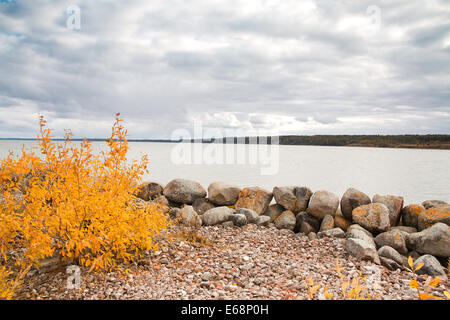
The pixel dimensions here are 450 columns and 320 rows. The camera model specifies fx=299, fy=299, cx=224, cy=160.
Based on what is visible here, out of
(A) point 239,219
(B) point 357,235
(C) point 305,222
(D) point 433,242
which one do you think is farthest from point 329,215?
(A) point 239,219

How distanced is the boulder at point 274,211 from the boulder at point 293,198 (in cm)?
21

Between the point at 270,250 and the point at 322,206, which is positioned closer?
the point at 270,250

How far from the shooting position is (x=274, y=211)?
33.8 ft

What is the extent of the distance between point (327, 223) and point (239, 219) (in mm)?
2860

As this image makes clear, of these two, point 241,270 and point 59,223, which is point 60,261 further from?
point 241,270

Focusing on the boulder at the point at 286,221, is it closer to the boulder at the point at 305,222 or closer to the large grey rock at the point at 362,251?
the boulder at the point at 305,222

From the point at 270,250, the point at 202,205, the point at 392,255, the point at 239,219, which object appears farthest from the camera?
the point at 202,205

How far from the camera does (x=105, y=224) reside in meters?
5.05

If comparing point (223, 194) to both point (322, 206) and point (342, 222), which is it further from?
point (342, 222)

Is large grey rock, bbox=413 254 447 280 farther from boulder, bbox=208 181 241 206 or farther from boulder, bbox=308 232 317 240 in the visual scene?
boulder, bbox=208 181 241 206

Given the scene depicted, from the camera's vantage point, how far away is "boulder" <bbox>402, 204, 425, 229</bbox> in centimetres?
1009

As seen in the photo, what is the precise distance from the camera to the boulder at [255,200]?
1030 centimetres

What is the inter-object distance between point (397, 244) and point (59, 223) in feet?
27.1
